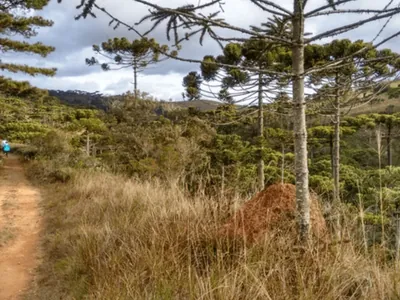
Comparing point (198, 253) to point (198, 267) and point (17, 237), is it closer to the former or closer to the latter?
point (198, 267)

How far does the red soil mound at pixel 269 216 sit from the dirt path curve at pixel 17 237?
8.63 ft

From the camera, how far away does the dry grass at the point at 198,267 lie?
2131 millimetres

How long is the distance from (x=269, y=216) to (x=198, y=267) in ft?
2.45

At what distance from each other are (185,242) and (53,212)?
219 inches

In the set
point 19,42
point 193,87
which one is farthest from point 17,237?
point 19,42

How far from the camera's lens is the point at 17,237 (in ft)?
20.5

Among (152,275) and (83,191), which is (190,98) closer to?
(83,191)

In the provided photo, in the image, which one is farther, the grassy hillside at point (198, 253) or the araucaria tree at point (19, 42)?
the araucaria tree at point (19, 42)

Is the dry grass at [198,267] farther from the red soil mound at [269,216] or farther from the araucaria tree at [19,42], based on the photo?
the araucaria tree at [19,42]

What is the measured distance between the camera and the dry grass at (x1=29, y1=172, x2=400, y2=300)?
2131 mm

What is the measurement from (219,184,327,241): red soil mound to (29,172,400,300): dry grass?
0.41 feet

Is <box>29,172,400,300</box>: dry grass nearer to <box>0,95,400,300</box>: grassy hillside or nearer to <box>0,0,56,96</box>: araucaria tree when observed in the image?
<box>0,95,400,300</box>: grassy hillside

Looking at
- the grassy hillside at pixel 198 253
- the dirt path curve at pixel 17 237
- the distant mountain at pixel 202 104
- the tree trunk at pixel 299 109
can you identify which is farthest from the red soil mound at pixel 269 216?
the dirt path curve at pixel 17 237

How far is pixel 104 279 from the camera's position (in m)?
2.94
